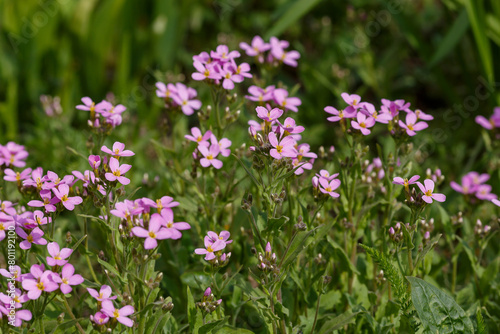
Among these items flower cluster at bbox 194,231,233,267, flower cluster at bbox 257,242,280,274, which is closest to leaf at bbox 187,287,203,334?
flower cluster at bbox 194,231,233,267

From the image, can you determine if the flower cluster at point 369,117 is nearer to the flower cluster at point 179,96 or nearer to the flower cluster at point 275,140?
the flower cluster at point 275,140

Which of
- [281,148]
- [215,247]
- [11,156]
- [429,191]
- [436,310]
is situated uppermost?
[281,148]

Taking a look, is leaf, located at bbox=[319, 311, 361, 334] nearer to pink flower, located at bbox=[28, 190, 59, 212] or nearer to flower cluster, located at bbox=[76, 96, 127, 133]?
pink flower, located at bbox=[28, 190, 59, 212]

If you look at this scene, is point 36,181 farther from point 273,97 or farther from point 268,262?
point 273,97

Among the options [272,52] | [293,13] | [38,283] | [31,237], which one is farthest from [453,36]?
[38,283]

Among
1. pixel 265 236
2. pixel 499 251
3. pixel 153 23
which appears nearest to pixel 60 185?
pixel 265 236

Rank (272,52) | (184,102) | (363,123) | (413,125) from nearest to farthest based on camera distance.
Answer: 1. (363,123)
2. (413,125)
3. (184,102)
4. (272,52)
